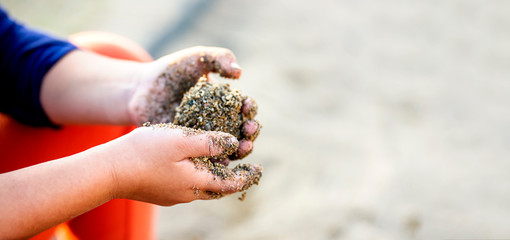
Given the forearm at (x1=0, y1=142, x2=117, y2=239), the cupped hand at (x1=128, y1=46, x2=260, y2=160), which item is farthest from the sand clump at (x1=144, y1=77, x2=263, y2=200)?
the forearm at (x1=0, y1=142, x2=117, y2=239)

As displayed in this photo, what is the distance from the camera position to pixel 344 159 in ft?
5.70

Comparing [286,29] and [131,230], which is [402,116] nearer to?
[286,29]

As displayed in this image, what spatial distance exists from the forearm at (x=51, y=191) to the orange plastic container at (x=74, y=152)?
0.34m

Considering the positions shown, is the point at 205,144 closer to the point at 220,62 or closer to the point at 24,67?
the point at 220,62

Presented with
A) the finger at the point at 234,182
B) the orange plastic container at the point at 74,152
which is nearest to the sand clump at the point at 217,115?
the finger at the point at 234,182

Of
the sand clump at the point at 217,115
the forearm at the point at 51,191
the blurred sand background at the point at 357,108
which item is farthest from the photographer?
the blurred sand background at the point at 357,108

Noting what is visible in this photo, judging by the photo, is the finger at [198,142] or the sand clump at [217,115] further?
the sand clump at [217,115]

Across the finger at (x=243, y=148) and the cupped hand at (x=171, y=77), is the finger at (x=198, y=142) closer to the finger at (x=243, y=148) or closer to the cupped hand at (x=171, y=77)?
the finger at (x=243, y=148)

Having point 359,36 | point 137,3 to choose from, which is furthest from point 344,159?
point 137,3

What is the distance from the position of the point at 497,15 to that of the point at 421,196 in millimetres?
1439

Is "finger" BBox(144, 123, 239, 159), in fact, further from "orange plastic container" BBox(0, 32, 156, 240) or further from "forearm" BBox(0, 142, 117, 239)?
"orange plastic container" BBox(0, 32, 156, 240)

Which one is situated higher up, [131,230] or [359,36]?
[359,36]

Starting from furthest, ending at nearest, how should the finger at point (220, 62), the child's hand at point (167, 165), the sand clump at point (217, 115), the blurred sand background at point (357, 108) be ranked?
1. the blurred sand background at point (357, 108)
2. the finger at point (220, 62)
3. the sand clump at point (217, 115)
4. the child's hand at point (167, 165)

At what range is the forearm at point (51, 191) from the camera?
787mm
